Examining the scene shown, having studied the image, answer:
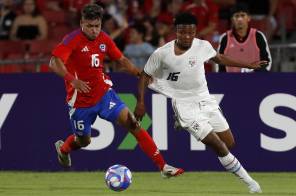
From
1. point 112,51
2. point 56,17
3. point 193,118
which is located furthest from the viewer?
A: point 56,17

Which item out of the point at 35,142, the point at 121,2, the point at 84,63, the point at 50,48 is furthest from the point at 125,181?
the point at 121,2

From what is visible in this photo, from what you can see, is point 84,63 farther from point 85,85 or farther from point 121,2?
point 121,2

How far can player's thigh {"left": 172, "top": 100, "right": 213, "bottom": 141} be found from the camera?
12.8m

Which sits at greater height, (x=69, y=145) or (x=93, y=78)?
(x=93, y=78)

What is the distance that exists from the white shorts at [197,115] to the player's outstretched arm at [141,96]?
43cm

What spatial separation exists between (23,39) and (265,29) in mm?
4363

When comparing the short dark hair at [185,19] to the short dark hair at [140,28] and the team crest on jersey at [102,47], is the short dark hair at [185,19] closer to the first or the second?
the team crest on jersey at [102,47]

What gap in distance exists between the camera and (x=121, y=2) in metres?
21.3

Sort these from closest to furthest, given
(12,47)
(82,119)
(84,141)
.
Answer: (82,119)
(84,141)
(12,47)

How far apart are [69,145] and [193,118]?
A: 213 cm

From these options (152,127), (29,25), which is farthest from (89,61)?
(29,25)

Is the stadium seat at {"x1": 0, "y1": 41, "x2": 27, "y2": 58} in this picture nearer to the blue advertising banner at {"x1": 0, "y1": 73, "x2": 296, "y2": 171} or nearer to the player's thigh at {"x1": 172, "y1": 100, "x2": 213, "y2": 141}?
the blue advertising banner at {"x1": 0, "y1": 73, "x2": 296, "y2": 171}

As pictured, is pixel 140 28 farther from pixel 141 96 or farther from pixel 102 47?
pixel 141 96

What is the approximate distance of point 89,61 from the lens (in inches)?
530
